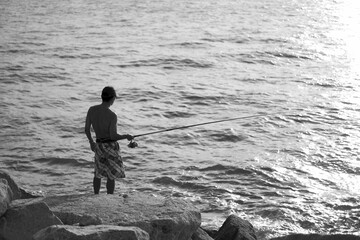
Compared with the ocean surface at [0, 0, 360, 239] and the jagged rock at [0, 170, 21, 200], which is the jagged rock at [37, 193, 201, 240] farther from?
the ocean surface at [0, 0, 360, 239]

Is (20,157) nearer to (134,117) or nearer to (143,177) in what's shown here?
(143,177)

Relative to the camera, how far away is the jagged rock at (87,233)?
641 centimetres

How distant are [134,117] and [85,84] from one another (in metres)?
2.96

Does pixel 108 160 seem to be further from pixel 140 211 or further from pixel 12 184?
pixel 12 184

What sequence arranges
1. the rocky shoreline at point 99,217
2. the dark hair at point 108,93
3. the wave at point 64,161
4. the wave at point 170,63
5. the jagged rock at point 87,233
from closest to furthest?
the jagged rock at point 87,233 < the rocky shoreline at point 99,217 < the dark hair at point 108,93 < the wave at point 64,161 < the wave at point 170,63

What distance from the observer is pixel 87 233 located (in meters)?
6.46

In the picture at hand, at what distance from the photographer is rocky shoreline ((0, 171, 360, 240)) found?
6586 millimetres

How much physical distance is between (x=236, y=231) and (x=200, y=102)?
31.1 ft

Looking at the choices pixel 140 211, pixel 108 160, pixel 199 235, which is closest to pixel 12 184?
pixel 108 160

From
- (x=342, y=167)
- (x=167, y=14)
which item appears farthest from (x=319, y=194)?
(x=167, y=14)

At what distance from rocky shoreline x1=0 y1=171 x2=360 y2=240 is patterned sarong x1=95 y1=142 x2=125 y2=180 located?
13.9 inches

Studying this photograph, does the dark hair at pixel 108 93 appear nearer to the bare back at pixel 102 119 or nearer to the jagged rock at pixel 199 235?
the bare back at pixel 102 119

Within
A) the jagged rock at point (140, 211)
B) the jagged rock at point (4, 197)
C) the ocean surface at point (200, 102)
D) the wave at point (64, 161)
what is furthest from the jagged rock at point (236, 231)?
the wave at point (64, 161)

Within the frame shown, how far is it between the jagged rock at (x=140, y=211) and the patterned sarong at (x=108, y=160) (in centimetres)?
37
